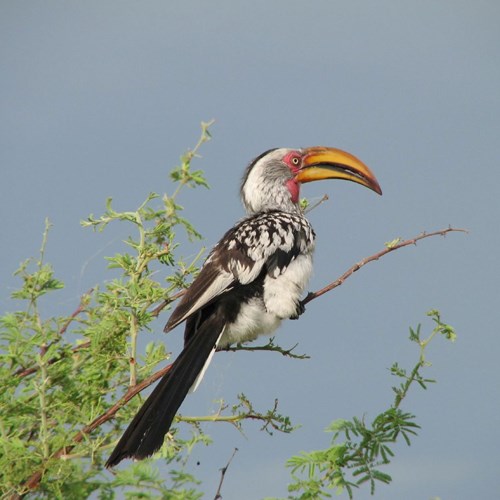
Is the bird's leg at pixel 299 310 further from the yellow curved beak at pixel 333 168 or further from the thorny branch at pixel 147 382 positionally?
the yellow curved beak at pixel 333 168

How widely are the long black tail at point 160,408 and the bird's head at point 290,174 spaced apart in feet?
5.54

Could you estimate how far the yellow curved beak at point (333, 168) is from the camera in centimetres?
504

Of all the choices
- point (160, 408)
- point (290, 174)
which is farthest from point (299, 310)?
point (290, 174)

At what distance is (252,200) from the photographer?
513 cm

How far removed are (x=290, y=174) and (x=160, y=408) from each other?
8.42ft

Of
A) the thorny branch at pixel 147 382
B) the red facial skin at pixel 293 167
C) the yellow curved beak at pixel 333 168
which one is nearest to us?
the thorny branch at pixel 147 382

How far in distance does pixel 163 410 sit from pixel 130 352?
275 millimetres

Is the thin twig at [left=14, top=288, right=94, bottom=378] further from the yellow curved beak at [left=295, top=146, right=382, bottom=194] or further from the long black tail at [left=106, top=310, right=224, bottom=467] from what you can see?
the yellow curved beak at [left=295, top=146, right=382, bottom=194]

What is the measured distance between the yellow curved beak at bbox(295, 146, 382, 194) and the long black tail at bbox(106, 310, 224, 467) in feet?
6.36

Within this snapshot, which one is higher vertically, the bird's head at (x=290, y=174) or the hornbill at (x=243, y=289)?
the bird's head at (x=290, y=174)

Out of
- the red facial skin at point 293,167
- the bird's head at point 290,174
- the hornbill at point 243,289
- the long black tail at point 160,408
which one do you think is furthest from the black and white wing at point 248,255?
the red facial skin at point 293,167

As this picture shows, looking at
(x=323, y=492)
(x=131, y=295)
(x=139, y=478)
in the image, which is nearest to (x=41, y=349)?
(x=131, y=295)

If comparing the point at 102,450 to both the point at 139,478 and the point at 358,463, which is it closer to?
the point at 139,478

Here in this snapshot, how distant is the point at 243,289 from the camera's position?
4039 millimetres
